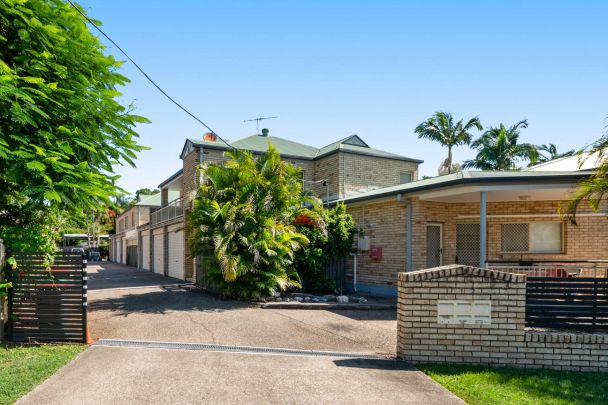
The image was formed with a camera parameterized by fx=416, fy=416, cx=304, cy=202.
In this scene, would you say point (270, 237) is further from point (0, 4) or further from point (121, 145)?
point (0, 4)

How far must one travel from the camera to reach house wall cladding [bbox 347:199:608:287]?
13133 mm

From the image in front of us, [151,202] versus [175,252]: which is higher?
[151,202]

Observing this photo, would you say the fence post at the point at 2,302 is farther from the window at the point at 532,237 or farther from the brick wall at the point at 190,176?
the window at the point at 532,237

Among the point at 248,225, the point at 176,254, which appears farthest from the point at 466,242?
the point at 176,254

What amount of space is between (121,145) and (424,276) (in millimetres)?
6153

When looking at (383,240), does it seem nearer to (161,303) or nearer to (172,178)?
(161,303)

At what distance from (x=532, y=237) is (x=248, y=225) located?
9.27 metres

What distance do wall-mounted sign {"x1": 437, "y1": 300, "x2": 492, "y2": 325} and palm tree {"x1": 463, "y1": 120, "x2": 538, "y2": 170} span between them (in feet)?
93.5

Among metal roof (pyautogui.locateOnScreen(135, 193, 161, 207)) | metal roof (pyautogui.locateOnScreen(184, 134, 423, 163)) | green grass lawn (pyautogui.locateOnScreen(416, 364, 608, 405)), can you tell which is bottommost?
green grass lawn (pyautogui.locateOnScreen(416, 364, 608, 405))

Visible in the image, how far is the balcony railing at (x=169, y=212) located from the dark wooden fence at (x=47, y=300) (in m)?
12.7

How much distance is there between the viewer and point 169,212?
73.5 feet

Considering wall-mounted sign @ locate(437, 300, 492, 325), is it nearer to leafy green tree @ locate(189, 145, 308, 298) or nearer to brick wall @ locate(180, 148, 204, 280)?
leafy green tree @ locate(189, 145, 308, 298)

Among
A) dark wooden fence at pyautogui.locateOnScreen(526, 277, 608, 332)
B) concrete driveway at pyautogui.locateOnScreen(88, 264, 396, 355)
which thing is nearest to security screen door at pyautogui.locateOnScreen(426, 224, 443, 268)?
concrete driveway at pyautogui.locateOnScreen(88, 264, 396, 355)

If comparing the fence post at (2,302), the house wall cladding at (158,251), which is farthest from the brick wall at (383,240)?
the house wall cladding at (158,251)
